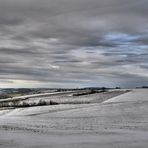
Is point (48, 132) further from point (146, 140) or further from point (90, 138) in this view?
point (146, 140)

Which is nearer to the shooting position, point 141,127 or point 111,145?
point 111,145

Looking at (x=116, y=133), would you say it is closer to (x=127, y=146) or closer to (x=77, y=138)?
(x=77, y=138)

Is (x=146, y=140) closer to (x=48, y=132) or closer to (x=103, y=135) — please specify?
(x=103, y=135)

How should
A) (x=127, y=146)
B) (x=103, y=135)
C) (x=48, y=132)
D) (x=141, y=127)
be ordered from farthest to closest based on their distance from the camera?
(x=141, y=127), (x=48, y=132), (x=103, y=135), (x=127, y=146)

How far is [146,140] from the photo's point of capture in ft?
54.3

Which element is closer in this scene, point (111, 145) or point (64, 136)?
point (111, 145)


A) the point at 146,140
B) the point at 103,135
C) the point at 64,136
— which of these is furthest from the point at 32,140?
the point at 146,140

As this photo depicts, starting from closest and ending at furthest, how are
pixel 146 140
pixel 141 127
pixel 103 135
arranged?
1. pixel 146 140
2. pixel 103 135
3. pixel 141 127

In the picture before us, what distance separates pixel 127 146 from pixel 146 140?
177cm

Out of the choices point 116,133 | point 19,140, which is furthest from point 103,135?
point 19,140

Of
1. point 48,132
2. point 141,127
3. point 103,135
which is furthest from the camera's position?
point 141,127

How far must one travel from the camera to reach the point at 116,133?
62.1 feet

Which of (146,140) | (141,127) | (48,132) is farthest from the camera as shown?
(141,127)

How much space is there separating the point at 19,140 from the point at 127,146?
4.85 meters
